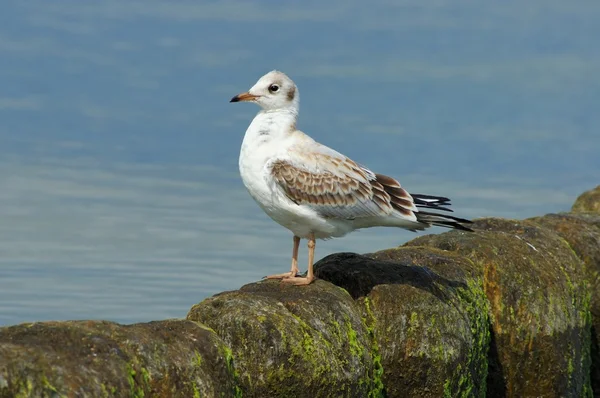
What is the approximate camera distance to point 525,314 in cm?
1298

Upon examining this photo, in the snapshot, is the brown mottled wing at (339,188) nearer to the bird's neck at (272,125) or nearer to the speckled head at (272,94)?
the bird's neck at (272,125)

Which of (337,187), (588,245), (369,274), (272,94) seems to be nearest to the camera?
→ (369,274)

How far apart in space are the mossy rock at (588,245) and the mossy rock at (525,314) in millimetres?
1917

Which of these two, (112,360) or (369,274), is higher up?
(369,274)

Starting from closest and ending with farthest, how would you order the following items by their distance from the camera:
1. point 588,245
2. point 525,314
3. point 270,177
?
1. point 270,177
2. point 525,314
3. point 588,245

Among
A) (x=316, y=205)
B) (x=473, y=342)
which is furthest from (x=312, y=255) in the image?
(x=473, y=342)

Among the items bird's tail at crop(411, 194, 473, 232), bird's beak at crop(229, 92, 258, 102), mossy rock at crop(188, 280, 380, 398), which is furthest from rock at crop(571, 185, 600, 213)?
mossy rock at crop(188, 280, 380, 398)

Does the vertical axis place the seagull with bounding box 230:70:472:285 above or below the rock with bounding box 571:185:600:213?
below

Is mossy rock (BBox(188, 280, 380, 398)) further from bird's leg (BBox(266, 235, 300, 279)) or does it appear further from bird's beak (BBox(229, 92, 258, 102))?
bird's beak (BBox(229, 92, 258, 102))

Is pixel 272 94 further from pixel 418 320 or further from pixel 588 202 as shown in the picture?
pixel 588 202

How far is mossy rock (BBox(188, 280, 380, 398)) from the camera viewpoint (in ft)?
29.8

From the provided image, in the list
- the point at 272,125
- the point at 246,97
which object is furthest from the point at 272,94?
the point at 272,125

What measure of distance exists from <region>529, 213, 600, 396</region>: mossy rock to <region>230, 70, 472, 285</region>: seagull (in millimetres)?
4370

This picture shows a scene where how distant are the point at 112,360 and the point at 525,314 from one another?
6552 mm
